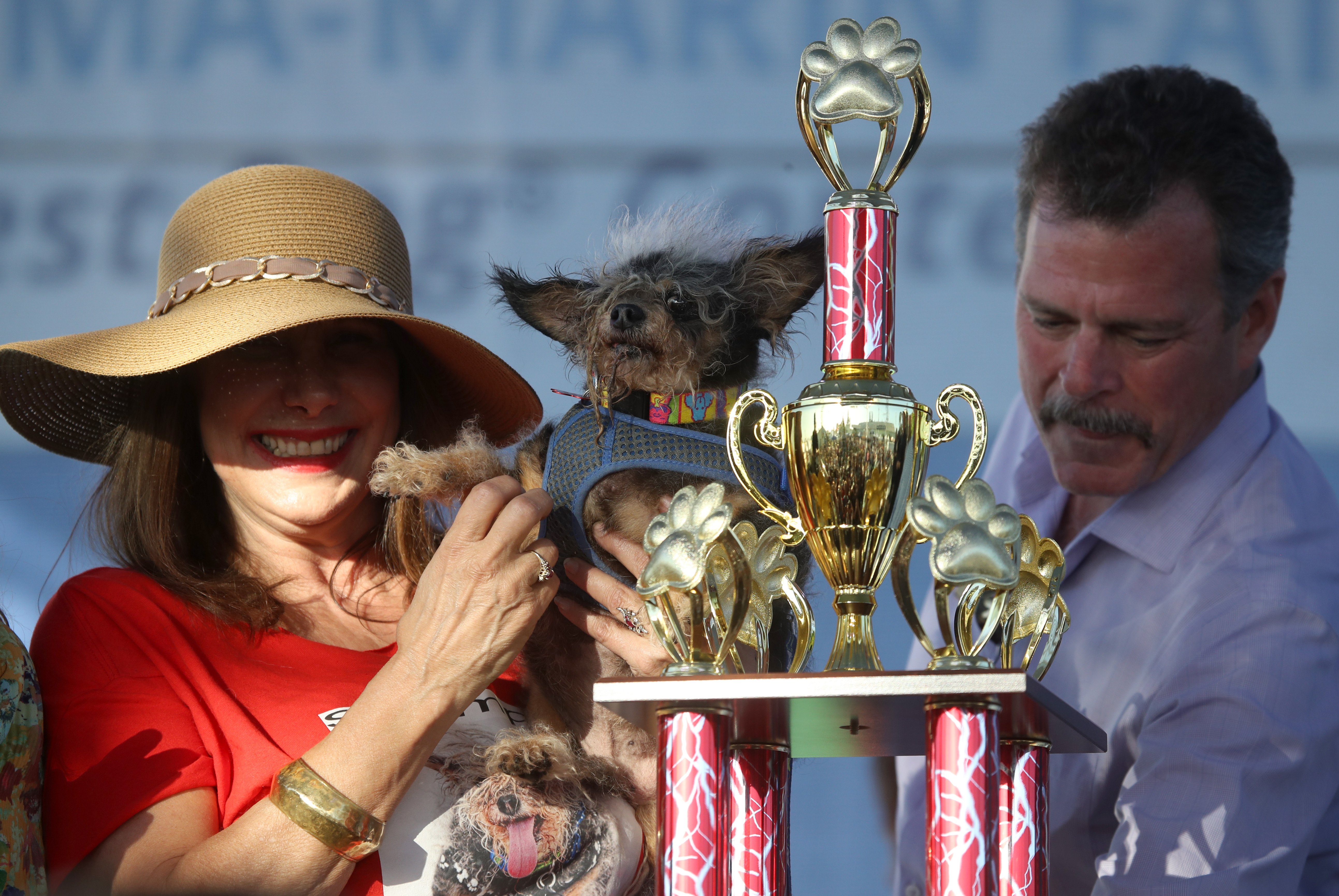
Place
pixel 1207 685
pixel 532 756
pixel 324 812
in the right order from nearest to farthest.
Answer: pixel 324 812 → pixel 532 756 → pixel 1207 685

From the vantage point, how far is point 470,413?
6.50 ft

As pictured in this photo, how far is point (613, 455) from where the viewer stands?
5.66 ft

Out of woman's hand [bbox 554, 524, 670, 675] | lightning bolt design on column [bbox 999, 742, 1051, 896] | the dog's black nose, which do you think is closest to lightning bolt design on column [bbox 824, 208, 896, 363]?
lightning bolt design on column [bbox 999, 742, 1051, 896]

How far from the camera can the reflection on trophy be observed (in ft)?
3.20

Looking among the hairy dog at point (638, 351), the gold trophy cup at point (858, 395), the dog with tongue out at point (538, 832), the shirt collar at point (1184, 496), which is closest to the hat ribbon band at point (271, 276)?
the hairy dog at point (638, 351)

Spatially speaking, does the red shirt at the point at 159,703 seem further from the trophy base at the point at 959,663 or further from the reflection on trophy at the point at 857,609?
the trophy base at the point at 959,663

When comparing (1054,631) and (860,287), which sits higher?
(860,287)

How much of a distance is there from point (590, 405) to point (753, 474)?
0.31 metres

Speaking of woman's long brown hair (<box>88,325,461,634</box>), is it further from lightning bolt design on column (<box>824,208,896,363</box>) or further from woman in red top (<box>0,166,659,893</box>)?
lightning bolt design on column (<box>824,208,896,363</box>)

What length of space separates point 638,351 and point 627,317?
6cm

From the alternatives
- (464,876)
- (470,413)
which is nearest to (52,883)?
(464,876)

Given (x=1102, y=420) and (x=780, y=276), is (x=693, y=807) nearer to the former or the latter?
(x=780, y=276)

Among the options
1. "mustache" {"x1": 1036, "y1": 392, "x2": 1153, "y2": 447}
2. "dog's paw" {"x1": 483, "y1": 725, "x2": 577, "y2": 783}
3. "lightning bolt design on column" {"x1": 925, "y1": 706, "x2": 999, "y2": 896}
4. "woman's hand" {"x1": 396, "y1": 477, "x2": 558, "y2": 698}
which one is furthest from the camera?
"mustache" {"x1": 1036, "y1": 392, "x2": 1153, "y2": 447}

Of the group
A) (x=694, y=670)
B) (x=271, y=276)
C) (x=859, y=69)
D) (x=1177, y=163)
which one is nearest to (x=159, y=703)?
(x=271, y=276)
